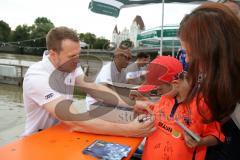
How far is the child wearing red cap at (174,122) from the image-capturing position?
5.56 ft

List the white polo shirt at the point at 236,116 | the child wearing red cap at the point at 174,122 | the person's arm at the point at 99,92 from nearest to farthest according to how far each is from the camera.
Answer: the white polo shirt at the point at 236,116 < the child wearing red cap at the point at 174,122 < the person's arm at the point at 99,92

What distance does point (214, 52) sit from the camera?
130 cm

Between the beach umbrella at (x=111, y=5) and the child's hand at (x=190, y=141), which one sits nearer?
the child's hand at (x=190, y=141)

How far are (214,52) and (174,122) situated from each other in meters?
0.60

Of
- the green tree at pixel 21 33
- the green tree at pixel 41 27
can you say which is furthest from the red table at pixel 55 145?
the green tree at pixel 21 33

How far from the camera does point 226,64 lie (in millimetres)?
1287

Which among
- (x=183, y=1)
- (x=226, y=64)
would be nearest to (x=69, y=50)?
(x=226, y=64)

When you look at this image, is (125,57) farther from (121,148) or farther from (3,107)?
(3,107)

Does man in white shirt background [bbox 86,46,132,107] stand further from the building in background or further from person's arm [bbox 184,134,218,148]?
the building in background

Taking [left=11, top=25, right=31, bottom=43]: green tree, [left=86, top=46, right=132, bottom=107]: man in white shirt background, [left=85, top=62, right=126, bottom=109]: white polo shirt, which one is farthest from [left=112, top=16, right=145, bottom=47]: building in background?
[left=11, top=25, right=31, bottom=43]: green tree

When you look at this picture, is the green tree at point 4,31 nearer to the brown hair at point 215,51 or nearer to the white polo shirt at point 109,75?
the white polo shirt at point 109,75

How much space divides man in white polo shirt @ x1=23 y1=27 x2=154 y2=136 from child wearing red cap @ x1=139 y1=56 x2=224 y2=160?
0.38ft

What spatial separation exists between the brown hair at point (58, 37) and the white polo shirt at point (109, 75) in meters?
1.12

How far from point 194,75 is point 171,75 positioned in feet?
1.59
